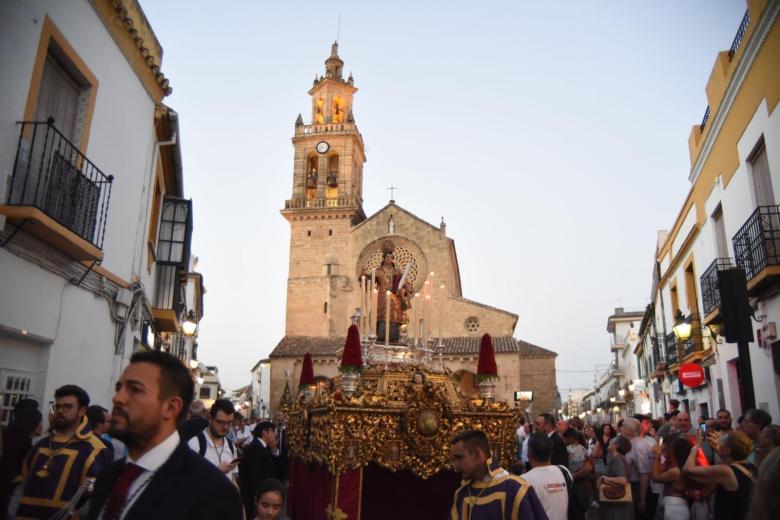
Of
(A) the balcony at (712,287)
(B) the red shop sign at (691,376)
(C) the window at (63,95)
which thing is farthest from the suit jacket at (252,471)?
(B) the red shop sign at (691,376)

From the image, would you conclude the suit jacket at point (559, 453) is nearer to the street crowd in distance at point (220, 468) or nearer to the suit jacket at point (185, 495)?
the street crowd in distance at point (220, 468)

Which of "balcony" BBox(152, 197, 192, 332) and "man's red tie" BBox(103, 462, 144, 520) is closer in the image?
"man's red tie" BBox(103, 462, 144, 520)

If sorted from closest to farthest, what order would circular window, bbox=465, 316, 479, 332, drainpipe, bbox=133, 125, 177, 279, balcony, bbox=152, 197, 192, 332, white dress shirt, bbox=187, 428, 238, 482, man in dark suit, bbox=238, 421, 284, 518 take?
white dress shirt, bbox=187, 428, 238, 482, man in dark suit, bbox=238, 421, 284, 518, drainpipe, bbox=133, 125, 177, 279, balcony, bbox=152, 197, 192, 332, circular window, bbox=465, 316, 479, 332

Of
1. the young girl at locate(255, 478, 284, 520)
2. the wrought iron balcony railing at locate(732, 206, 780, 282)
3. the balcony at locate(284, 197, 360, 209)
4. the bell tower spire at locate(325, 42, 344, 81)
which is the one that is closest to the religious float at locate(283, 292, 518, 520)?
the young girl at locate(255, 478, 284, 520)

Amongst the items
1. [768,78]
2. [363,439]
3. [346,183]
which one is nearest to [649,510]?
[363,439]

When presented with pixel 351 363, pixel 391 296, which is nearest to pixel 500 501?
pixel 351 363

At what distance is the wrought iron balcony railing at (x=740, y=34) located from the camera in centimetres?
1096

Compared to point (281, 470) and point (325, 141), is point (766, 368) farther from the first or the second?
point (325, 141)

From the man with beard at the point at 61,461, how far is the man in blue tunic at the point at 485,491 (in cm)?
255

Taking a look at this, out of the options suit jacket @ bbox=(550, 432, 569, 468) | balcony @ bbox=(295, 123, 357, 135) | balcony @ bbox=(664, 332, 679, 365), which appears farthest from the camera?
balcony @ bbox=(295, 123, 357, 135)

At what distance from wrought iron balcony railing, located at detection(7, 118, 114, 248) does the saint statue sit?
4003mm

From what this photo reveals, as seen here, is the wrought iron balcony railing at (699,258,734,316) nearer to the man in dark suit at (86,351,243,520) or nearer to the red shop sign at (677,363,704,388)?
the red shop sign at (677,363,704,388)

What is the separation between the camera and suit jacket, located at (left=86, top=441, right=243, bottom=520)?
2.06 m

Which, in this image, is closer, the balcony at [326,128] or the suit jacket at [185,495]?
the suit jacket at [185,495]
